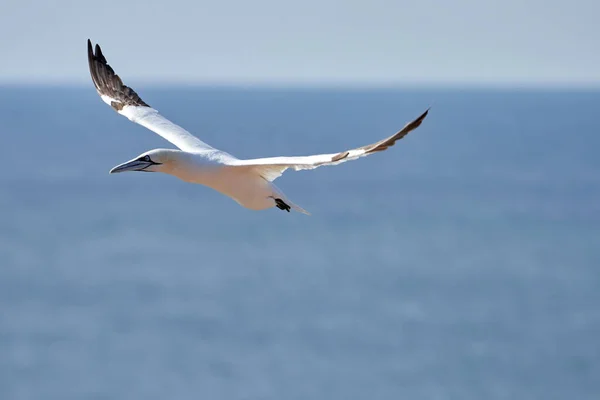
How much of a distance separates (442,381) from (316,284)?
18405 millimetres

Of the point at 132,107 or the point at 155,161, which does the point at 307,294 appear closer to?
the point at 132,107

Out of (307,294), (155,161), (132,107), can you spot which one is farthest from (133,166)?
(307,294)

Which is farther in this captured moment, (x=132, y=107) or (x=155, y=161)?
(x=132, y=107)

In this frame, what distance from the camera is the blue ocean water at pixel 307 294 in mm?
60688

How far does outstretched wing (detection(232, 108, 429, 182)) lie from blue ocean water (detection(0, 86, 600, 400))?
44.9 m

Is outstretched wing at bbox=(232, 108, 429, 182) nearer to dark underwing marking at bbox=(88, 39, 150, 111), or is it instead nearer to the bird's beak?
the bird's beak

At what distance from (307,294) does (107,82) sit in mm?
58122

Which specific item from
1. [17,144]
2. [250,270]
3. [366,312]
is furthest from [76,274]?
[17,144]

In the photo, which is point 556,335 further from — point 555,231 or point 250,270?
point 555,231

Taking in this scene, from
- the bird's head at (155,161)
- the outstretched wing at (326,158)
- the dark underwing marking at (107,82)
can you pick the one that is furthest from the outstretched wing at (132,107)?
the outstretched wing at (326,158)

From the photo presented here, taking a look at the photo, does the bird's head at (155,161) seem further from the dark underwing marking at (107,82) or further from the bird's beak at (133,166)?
the dark underwing marking at (107,82)


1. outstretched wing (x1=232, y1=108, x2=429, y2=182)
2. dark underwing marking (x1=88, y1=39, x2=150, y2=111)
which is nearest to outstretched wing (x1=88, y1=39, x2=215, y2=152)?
dark underwing marking (x1=88, y1=39, x2=150, y2=111)

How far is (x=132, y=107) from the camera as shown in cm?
1588

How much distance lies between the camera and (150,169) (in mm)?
12891
